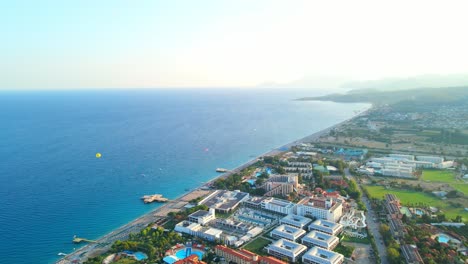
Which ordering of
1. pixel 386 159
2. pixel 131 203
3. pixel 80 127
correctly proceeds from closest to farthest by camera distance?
1. pixel 131 203
2. pixel 386 159
3. pixel 80 127

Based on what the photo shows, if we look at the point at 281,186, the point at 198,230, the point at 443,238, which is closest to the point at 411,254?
the point at 443,238

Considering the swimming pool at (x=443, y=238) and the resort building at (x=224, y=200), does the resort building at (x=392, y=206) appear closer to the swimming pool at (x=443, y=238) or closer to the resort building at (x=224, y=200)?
the swimming pool at (x=443, y=238)

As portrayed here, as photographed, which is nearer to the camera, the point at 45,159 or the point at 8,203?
the point at 8,203

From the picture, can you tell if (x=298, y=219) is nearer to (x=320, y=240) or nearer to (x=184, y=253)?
(x=320, y=240)

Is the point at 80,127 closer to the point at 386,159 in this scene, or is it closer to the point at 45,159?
the point at 45,159

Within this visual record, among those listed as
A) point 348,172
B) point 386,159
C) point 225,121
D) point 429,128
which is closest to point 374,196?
point 348,172
